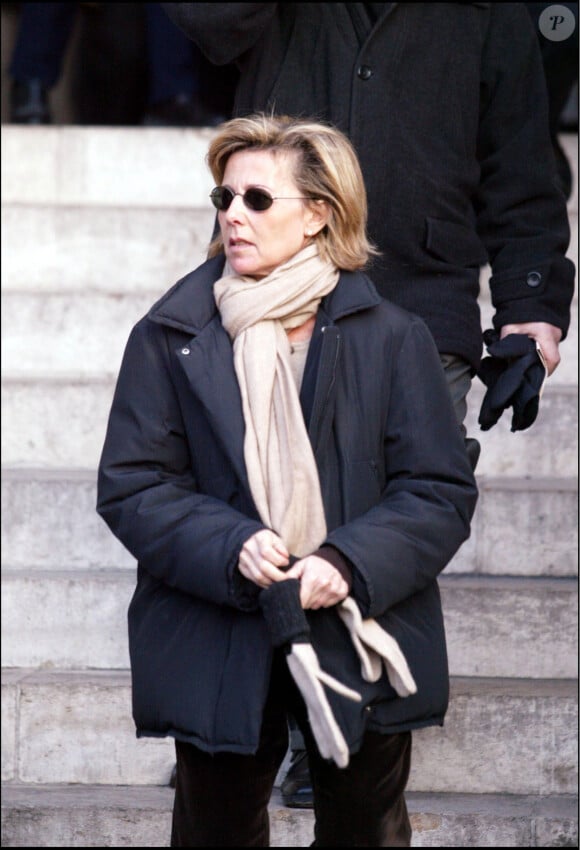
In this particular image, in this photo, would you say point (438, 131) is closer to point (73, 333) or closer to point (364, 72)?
point (364, 72)

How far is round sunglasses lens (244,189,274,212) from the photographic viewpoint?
2.74 metres

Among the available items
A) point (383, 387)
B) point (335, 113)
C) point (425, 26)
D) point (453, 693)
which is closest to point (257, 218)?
point (383, 387)

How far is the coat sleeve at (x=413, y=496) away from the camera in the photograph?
8.37 feet

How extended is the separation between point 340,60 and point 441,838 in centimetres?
183

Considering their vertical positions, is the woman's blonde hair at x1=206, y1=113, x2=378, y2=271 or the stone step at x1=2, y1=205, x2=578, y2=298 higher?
the woman's blonde hair at x1=206, y1=113, x2=378, y2=271

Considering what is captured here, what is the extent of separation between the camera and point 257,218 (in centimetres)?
274

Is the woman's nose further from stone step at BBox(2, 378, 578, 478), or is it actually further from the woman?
stone step at BBox(2, 378, 578, 478)

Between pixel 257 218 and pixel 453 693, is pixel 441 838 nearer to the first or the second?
pixel 453 693

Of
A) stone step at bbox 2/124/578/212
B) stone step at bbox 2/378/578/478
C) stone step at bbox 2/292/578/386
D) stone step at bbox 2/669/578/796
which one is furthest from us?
stone step at bbox 2/124/578/212

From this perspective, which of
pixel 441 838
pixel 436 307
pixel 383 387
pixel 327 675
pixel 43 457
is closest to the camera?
pixel 327 675

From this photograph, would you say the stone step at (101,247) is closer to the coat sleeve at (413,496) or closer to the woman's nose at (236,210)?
the woman's nose at (236,210)

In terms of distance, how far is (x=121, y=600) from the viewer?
161 inches

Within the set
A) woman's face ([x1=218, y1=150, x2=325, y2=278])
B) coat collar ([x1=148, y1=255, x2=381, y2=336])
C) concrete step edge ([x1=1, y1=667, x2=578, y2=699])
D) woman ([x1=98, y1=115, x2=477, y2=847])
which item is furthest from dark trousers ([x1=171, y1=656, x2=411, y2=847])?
concrete step edge ([x1=1, y1=667, x2=578, y2=699])
